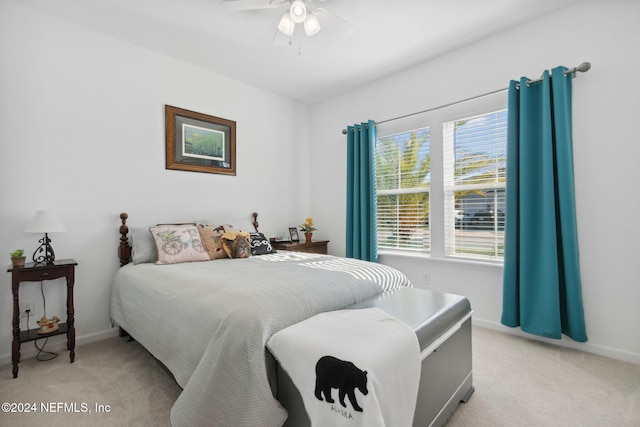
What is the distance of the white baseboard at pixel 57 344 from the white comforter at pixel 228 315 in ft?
1.41

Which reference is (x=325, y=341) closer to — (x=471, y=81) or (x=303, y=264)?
(x=303, y=264)

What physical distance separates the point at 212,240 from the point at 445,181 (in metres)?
2.40

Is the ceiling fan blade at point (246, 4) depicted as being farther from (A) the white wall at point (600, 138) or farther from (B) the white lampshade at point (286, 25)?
(A) the white wall at point (600, 138)

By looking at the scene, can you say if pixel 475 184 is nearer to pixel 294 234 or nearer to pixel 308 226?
pixel 308 226

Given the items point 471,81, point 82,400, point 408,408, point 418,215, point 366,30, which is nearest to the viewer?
point 408,408

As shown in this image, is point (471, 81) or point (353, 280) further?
point (471, 81)

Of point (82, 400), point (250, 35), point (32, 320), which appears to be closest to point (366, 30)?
point (250, 35)

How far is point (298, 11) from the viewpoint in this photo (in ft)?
6.86

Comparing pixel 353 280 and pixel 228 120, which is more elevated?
pixel 228 120

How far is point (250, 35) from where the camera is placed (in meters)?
2.70

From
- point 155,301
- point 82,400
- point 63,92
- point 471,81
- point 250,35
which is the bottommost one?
point 82,400

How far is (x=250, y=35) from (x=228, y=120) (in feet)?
3.55

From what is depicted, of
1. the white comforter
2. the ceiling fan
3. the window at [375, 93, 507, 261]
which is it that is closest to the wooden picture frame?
the white comforter

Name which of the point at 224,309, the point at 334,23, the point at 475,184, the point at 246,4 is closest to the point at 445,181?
the point at 475,184
